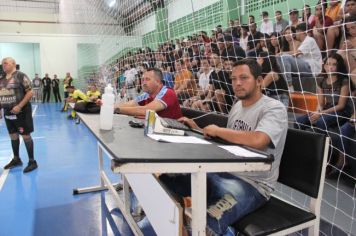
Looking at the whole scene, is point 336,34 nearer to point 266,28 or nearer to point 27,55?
point 266,28

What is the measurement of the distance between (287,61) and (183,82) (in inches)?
62.7

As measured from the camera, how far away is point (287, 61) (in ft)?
10.2

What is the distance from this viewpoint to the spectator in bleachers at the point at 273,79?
10.0 ft

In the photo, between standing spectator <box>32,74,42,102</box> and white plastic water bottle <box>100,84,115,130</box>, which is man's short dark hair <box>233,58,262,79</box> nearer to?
white plastic water bottle <box>100,84,115,130</box>

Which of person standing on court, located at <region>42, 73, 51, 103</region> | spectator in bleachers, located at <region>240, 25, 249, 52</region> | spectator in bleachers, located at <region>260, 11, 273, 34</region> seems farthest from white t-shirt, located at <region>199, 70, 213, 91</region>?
person standing on court, located at <region>42, 73, 51, 103</region>

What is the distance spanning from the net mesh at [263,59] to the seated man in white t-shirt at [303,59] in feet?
0.04

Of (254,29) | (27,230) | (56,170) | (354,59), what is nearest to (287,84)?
(354,59)

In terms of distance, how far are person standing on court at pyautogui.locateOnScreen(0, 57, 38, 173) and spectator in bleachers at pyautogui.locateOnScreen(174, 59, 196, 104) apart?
192 centimetres

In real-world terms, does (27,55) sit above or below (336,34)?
above

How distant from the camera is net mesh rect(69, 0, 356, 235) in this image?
260 cm

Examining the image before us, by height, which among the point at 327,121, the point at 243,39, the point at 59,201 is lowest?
the point at 59,201

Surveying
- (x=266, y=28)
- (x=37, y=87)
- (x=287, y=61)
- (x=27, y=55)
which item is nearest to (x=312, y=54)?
(x=287, y=61)

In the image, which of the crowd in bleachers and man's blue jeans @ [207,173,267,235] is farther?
the crowd in bleachers

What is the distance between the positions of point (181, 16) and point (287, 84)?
2.28 metres
